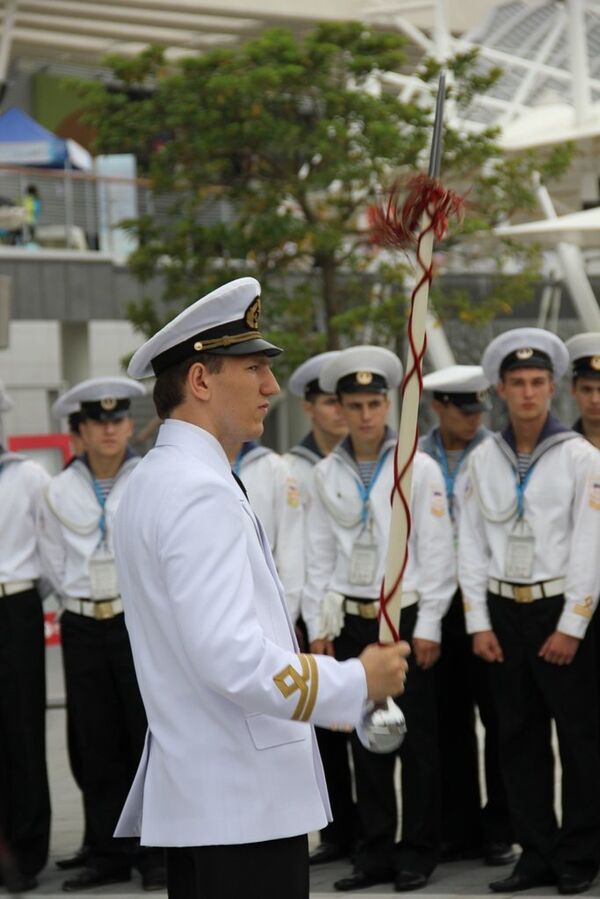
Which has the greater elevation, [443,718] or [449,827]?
[443,718]

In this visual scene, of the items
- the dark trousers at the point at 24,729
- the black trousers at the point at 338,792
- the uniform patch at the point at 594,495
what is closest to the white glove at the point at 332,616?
the black trousers at the point at 338,792

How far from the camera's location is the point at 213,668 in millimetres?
2965

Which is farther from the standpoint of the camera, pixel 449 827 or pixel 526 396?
pixel 449 827

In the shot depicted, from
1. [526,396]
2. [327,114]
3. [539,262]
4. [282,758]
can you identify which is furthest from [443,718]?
[539,262]

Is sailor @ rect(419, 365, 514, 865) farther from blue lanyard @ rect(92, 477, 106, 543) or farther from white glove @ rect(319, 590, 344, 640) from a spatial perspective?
blue lanyard @ rect(92, 477, 106, 543)

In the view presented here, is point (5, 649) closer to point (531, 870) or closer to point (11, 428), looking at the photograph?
point (531, 870)

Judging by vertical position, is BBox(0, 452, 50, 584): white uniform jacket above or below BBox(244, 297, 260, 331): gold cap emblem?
below

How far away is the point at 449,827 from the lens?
684 cm

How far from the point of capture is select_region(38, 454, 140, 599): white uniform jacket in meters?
6.78

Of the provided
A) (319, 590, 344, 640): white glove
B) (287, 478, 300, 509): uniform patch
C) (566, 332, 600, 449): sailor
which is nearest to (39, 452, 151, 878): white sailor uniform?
(287, 478, 300, 509): uniform patch

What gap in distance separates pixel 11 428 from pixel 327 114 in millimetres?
5116

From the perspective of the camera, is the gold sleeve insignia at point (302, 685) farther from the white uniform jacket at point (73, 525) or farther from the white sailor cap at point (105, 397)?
the white sailor cap at point (105, 397)

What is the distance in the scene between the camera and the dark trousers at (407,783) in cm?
642

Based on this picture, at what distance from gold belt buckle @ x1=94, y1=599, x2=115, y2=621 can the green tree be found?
8.15 meters
